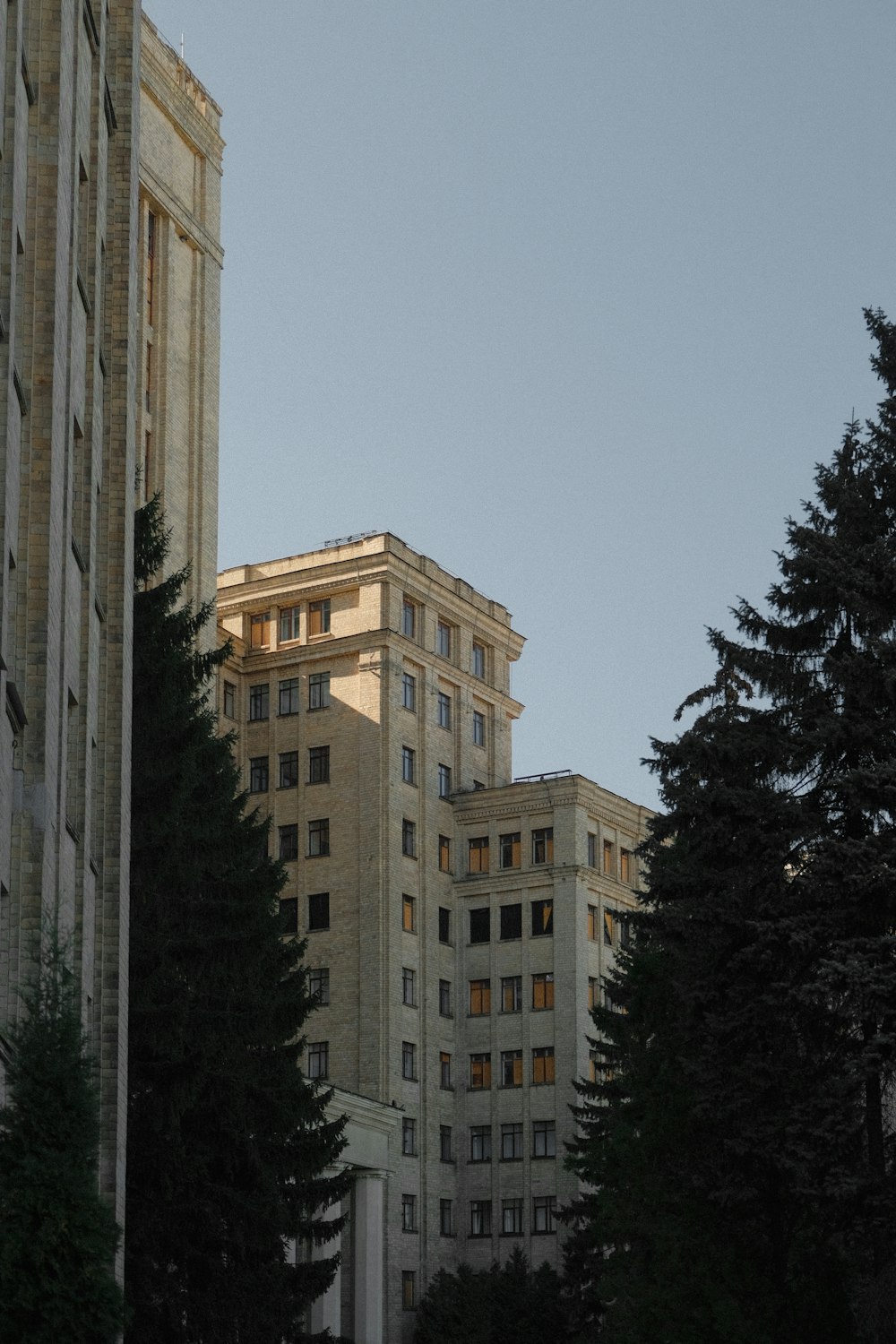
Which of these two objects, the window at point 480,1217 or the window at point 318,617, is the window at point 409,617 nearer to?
the window at point 318,617

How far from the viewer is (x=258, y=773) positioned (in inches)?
2896

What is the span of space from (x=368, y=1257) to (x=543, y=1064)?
15804 millimetres

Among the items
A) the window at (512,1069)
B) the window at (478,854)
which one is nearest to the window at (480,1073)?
the window at (512,1069)

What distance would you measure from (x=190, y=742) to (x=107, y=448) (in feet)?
19.7

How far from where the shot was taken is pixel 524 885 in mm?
73688

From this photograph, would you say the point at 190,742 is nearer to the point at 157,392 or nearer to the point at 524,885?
the point at 157,392

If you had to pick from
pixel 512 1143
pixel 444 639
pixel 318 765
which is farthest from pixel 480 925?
pixel 444 639

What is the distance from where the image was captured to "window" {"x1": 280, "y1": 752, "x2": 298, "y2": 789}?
72.9 meters

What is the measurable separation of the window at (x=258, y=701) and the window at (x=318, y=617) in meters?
2.63

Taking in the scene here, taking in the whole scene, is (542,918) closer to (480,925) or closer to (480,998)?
(480,925)

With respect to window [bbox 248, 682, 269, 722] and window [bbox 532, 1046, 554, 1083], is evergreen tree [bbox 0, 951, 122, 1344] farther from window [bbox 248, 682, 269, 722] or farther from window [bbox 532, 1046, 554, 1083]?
window [bbox 248, 682, 269, 722]

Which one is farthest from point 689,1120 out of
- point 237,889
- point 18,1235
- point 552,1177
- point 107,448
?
point 552,1177

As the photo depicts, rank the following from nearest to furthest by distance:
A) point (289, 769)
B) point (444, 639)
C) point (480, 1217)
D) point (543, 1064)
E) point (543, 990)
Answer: point (480, 1217) < point (543, 1064) < point (543, 990) < point (289, 769) < point (444, 639)

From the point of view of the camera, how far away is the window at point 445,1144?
71.4 meters
